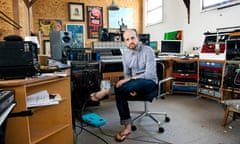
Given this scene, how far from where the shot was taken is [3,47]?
1.20 meters

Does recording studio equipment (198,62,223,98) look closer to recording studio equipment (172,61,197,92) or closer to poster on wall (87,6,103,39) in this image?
recording studio equipment (172,61,197,92)

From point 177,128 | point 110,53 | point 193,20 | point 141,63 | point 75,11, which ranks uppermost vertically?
point 75,11

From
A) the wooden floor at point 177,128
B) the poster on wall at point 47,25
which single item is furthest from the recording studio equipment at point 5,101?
the poster on wall at point 47,25

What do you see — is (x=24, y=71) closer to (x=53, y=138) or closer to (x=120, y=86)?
(x=53, y=138)

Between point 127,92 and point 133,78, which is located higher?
point 133,78

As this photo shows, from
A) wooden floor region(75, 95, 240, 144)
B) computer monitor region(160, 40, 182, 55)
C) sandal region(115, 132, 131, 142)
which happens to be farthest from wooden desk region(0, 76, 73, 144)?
computer monitor region(160, 40, 182, 55)

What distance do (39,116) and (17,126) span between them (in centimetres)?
47

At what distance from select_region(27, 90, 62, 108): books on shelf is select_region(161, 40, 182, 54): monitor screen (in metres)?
3.36

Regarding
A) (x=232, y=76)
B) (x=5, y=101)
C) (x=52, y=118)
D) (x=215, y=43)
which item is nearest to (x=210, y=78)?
(x=232, y=76)

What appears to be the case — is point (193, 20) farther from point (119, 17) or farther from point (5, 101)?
point (5, 101)

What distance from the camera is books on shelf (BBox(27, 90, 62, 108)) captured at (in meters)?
1.42

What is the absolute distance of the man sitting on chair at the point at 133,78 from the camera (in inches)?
79.7

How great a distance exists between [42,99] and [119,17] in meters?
6.03

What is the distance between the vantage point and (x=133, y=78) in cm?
217
